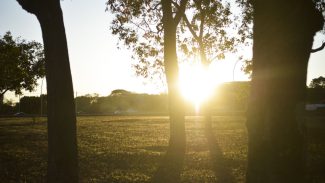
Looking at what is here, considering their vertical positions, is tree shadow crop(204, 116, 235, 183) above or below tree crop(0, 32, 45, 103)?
below

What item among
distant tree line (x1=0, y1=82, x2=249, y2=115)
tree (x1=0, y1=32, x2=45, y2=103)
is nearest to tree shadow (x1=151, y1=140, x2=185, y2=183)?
tree (x1=0, y1=32, x2=45, y2=103)

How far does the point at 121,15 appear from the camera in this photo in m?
23.0

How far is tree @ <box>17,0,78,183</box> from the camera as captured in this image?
21.7 ft

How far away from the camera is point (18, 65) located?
48.4 m

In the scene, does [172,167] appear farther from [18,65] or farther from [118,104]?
[118,104]

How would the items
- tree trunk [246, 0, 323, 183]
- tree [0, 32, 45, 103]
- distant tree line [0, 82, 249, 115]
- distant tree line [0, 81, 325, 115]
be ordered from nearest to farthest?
tree trunk [246, 0, 323, 183] < tree [0, 32, 45, 103] < distant tree line [0, 81, 325, 115] < distant tree line [0, 82, 249, 115]

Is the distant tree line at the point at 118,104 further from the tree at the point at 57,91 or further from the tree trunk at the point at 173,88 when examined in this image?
the tree at the point at 57,91

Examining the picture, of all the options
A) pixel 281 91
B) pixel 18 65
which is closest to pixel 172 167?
pixel 281 91

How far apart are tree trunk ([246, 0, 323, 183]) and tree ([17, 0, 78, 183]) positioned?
3.38m

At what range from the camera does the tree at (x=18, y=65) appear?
146 ft

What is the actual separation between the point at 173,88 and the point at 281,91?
1174 centimetres

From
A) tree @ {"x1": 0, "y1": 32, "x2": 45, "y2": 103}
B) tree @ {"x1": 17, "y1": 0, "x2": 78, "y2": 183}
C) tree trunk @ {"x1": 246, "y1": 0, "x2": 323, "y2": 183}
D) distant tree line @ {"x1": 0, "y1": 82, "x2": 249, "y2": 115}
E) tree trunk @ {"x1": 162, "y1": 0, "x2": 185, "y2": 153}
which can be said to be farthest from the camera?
distant tree line @ {"x1": 0, "y1": 82, "x2": 249, "y2": 115}

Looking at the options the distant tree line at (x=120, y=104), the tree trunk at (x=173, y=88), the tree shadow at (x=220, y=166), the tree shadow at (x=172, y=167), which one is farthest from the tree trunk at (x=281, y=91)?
the distant tree line at (x=120, y=104)

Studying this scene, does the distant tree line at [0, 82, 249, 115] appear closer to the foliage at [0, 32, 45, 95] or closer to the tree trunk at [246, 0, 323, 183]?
the foliage at [0, 32, 45, 95]
